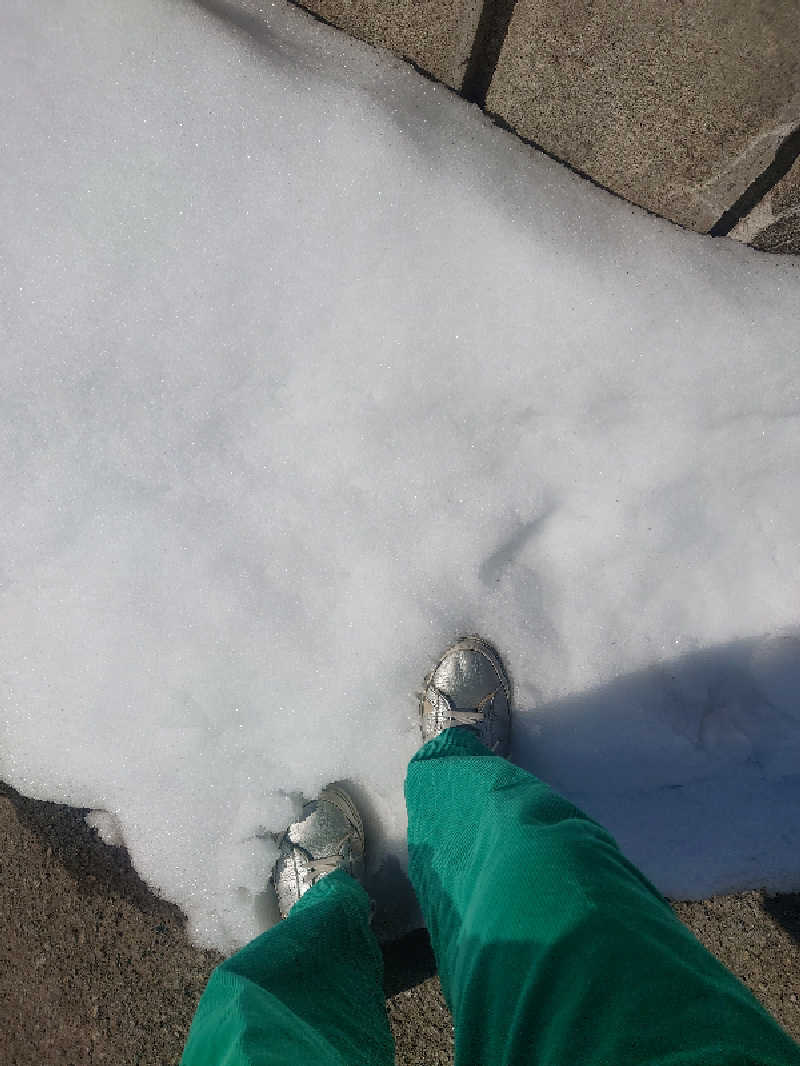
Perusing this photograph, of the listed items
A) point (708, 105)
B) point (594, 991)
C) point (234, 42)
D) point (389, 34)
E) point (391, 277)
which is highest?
point (708, 105)

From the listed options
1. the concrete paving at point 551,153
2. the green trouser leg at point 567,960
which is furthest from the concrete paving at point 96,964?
the green trouser leg at point 567,960

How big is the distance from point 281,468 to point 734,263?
832 mm

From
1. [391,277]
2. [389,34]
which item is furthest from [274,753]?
[389,34]

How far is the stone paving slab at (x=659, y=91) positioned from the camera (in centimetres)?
95

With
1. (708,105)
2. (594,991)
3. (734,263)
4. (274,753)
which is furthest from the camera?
(274,753)

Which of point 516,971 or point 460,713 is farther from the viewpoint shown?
point 460,713

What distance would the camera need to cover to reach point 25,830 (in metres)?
1.23

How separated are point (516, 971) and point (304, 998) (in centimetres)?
28

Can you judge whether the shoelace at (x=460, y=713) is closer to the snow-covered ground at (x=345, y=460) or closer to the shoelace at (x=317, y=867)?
the snow-covered ground at (x=345, y=460)

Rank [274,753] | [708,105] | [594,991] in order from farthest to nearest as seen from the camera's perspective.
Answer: [274,753] < [708,105] < [594,991]

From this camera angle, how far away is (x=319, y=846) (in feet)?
3.85

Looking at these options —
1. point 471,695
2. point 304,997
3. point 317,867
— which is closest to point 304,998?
point 304,997

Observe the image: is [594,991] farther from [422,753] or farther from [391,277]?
[391,277]

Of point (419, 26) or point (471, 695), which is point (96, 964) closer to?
point (471, 695)
